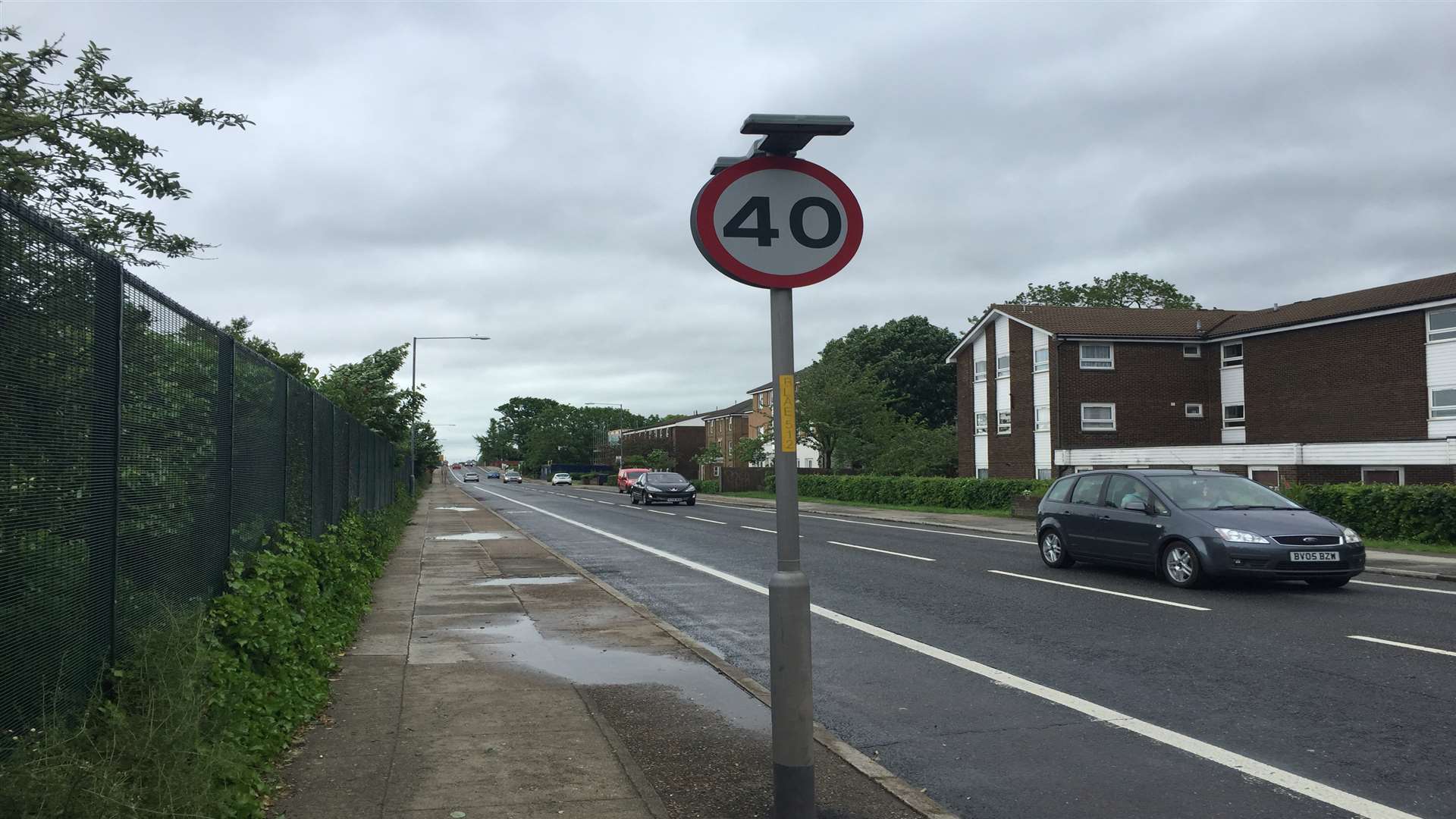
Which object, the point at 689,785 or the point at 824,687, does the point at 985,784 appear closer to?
the point at 689,785

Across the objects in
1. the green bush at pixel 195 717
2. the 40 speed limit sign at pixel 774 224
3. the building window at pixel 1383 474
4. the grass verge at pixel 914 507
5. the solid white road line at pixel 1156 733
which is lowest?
the grass verge at pixel 914 507

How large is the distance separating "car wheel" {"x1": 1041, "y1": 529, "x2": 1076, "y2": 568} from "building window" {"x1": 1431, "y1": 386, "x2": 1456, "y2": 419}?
2393cm

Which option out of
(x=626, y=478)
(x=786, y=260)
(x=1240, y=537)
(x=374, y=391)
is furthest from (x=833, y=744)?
(x=626, y=478)

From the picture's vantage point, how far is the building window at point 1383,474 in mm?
30250

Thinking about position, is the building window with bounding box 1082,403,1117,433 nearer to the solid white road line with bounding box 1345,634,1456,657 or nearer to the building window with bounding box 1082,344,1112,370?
the building window with bounding box 1082,344,1112,370

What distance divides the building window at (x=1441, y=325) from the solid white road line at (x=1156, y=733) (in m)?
29.7

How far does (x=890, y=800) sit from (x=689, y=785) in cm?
97

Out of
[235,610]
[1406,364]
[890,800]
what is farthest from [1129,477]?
[1406,364]

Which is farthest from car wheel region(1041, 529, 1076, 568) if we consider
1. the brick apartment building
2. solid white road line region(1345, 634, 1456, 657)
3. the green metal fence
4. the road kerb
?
the brick apartment building

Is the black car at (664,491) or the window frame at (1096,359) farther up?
the window frame at (1096,359)

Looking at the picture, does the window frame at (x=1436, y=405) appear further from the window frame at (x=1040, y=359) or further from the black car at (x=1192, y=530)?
the black car at (x=1192, y=530)

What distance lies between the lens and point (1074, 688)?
7.22 metres

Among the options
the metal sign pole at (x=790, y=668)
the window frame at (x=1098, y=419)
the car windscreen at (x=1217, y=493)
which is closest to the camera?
the metal sign pole at (x=790, y=668)

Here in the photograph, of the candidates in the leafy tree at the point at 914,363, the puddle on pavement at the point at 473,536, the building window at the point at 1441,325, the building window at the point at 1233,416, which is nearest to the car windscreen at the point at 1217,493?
the puddle on pavement at the point at 473,536
